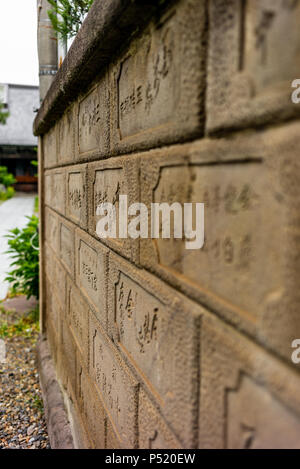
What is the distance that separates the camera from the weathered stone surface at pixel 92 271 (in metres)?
1.56

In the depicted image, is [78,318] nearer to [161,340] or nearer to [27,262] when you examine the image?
[161,340]

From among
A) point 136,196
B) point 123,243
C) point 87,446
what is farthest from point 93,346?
point 136,196

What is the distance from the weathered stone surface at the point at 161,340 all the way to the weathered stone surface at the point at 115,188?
0.06m

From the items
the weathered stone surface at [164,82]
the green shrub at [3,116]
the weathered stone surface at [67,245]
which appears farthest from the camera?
the green shrub at [3,116]

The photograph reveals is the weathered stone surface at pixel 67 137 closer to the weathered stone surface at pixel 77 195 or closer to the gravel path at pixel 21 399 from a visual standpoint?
the weathered stone surface at pixel 77 195

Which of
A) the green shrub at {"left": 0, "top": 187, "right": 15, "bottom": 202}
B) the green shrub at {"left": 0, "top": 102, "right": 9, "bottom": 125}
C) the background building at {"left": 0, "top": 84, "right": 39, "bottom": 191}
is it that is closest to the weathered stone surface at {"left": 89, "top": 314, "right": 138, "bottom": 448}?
the green shrub at {"left": 0, "top": 187, "right": 15, "bottom": 202}

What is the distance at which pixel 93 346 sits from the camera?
1764 mm

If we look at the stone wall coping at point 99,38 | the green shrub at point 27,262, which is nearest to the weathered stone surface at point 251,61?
the stone wall coping at point 99,38

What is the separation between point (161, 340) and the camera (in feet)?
3.25

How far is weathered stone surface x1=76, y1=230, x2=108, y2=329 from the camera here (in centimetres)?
156

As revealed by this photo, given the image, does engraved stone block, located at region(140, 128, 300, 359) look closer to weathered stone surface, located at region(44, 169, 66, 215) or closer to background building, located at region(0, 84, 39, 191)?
weathered stone surface, located at region(44, 169, 66, 215)

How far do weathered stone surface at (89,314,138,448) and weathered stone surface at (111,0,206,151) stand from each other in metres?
0.70

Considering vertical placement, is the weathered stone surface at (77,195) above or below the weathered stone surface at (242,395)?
above

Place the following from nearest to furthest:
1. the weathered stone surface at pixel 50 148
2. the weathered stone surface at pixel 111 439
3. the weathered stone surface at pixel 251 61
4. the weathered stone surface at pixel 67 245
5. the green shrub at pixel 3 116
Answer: the weathered stone surface at pixel 251 61 < the weathered stone surface at pixel 111 439 < the weathered stone surface at pixel 67 245 < the weathered stone surface at pixel 50 148 < the green shrub at pixel 3 116
